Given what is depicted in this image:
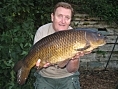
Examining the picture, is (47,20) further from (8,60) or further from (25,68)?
(25,68)

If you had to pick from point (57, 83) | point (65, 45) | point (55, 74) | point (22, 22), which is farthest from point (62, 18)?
point (22, 22)

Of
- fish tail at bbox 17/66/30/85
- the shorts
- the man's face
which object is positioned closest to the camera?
fish tail at bbox 17/66/30/85

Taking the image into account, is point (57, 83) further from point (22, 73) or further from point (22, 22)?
point (22, 22)

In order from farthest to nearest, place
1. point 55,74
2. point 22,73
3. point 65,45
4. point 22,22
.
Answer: point 22,22 < point 55,74 < point 22,73 < point 65,45

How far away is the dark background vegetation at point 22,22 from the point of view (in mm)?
3830

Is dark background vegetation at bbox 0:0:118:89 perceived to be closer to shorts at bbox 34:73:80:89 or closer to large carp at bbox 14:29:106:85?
shorts at bbox 34:73:80:89

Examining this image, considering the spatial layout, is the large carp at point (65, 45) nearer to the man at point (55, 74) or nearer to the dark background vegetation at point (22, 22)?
the man at point (55, 74)

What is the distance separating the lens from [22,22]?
5.05 meters

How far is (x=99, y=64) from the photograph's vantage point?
627 cm

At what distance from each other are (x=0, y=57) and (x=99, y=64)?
115 inches

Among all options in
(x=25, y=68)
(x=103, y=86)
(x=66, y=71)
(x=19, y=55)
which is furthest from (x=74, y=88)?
(x=103, y=86)

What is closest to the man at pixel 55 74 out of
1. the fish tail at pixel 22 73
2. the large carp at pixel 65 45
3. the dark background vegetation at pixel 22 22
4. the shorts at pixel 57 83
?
the shorts at pixel 57 83

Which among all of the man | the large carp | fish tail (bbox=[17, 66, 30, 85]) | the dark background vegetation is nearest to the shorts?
the man

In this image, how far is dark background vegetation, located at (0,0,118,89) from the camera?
151 inches
